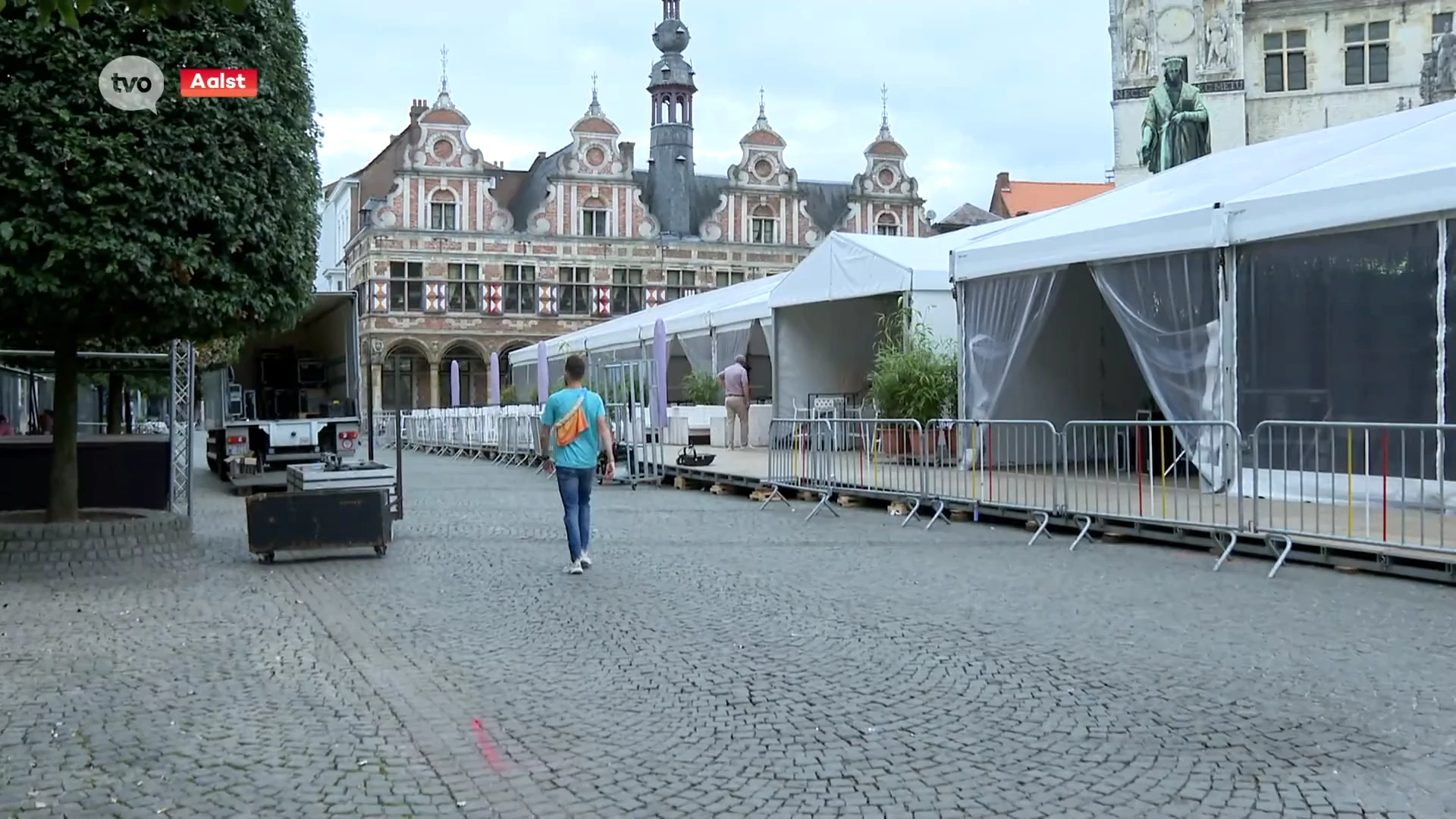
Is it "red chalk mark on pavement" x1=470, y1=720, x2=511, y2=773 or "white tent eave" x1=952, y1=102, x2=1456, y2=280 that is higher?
"white tent eave" x1=952, y1=102, x2=1456, y2=280

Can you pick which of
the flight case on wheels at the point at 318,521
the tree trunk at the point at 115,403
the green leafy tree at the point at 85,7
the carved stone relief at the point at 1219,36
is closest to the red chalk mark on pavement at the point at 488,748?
the green leafy tree at the point at 85,7

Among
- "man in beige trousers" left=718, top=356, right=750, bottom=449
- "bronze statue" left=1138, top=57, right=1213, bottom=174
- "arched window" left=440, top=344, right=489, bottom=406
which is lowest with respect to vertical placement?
"man in beige trousers" left=718, top=356, right=750, bottom=449

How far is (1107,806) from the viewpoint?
12.3 feet

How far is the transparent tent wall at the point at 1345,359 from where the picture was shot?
344 inches

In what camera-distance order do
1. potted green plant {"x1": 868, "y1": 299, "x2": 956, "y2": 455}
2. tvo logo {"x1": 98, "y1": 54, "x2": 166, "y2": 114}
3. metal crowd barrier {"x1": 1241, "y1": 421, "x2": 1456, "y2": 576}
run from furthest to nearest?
potted green plant {"x1": 868, "y1": 299, "x2": 956, "y2": 455}
tvo logo {"x1": 98, "y1": 54, "x2": 166, "y2": 114}
metal crowd barrier {"x1": 1241, "y1": 421, "x2": 1456, "y2": 576}

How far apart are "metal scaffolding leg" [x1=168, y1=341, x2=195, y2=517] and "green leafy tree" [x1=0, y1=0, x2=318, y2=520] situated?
140cm

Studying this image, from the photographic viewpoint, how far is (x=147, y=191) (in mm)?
8359

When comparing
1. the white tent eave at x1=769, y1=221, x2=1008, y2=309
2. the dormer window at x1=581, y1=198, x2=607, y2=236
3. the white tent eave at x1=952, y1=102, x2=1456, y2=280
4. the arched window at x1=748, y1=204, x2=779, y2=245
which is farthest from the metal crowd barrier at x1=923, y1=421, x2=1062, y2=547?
the arched window at x1=748, y1=204, x2=779, y2=245

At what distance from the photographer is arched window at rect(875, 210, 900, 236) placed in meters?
53.2

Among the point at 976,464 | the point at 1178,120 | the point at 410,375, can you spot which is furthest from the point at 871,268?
the point at 410,375

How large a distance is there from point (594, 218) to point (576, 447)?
4139 centimetres

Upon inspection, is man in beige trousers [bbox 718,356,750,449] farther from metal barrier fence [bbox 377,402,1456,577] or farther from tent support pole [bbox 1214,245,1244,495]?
tent support pole [bbox 1214,245,1244,495]

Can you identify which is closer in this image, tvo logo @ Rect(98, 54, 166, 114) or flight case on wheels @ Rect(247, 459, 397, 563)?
tvo logo @ Rect(98, 54, 166, 114)

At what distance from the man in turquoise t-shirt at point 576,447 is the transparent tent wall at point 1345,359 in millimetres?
4481
